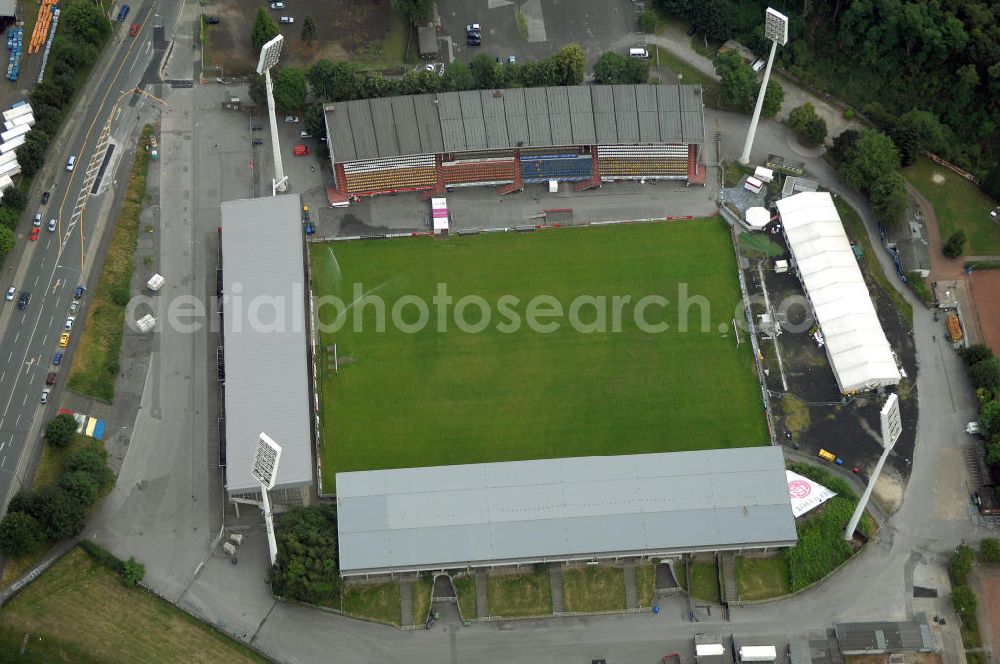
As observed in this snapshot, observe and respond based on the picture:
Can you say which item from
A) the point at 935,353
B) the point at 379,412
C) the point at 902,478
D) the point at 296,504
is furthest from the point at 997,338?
the point at 296,504

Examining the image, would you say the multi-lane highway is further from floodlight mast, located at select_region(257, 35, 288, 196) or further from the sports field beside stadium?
the sports field beside stadium

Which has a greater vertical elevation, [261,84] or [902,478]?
[261,84]

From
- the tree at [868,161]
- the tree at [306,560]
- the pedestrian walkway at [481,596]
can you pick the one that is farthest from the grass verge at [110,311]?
the tree at [868,161]

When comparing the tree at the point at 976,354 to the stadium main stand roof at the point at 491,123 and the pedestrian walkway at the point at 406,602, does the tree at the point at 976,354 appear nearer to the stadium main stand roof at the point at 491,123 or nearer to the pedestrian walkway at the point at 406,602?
the stadium main stand roof at the point at 491,123

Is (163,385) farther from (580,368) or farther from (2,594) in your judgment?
(580,368)

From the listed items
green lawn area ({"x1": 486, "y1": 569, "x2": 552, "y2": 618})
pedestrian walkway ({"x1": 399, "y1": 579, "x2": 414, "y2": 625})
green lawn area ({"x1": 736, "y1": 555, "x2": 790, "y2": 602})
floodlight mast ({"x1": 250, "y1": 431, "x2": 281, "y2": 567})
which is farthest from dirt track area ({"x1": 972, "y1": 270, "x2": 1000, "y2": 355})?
floodlight mast ({"x1": 250, "y1": 431, "x2": 281, "y2": 567})
